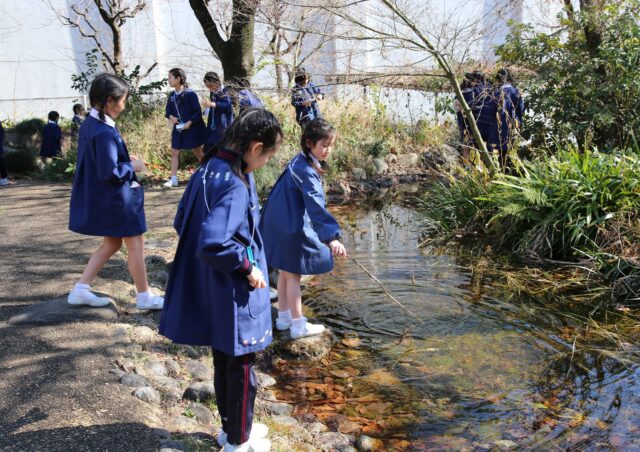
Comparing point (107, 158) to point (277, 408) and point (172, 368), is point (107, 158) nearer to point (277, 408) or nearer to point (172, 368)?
point (172, 368)

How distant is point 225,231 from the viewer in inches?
96.7

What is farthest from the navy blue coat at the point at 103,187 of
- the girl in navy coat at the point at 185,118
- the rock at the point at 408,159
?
the rock at the point at 408,159

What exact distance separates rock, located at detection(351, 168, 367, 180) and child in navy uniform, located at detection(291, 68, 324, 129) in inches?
45.7

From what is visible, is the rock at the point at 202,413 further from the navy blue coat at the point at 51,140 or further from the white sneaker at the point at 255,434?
the navy blue coat at the point at 51,140

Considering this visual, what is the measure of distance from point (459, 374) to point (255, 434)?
163 centimetres

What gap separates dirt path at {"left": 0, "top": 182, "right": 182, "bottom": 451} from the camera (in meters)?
2.72

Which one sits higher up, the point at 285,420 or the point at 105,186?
the point at 105,186

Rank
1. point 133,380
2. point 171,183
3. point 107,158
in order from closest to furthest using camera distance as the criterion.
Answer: point 133,380 → point 107,158 → point 171,183

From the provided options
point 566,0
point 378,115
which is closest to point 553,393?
point 566,0

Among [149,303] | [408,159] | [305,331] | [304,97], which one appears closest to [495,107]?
Result: [304,97]

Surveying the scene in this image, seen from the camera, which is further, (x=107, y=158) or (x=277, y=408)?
(x=107, y=158)

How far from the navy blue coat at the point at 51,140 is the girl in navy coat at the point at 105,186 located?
9.07m

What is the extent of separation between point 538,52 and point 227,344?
7.16m

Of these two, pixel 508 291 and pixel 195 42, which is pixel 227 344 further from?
pixel 195 42
